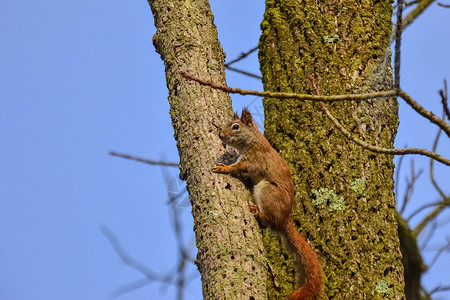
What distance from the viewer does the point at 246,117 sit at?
4.49 m

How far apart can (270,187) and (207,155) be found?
585 millimetres

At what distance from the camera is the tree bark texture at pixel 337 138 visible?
10.7 ft

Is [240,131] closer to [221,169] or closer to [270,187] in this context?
[270,187]

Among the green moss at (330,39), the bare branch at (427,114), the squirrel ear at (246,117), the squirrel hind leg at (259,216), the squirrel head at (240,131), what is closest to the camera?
the bare branch at (427,114)

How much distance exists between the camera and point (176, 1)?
152 inches

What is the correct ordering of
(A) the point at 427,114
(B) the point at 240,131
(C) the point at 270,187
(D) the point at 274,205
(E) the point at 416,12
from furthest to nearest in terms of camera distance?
(E) the point at 416,12
(B) the point at 240,131
(C) the point at 270,187
(D) the point at 274,205
(A) the point at 427,114

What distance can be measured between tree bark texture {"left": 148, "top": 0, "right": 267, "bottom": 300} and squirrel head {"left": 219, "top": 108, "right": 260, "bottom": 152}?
9 cm

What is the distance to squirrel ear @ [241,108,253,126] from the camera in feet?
14.4

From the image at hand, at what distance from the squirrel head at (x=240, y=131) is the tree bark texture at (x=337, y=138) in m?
0.26

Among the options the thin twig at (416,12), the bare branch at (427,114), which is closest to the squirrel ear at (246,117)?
the thin twig at (416,12)

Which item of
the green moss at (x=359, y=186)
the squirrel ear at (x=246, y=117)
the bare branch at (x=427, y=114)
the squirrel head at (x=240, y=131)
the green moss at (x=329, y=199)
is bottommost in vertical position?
the bare branch at (x=427, y=114)

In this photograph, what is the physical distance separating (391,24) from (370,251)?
5.54 feet

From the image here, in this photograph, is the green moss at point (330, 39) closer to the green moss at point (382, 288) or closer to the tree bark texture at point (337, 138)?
the tree bark texture at point (337, 138)

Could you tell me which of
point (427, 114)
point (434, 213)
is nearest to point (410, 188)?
point (434, 213)
